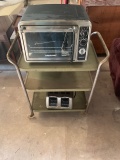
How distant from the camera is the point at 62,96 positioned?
111cm

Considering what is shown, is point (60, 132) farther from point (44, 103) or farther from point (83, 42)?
point (83, 42)

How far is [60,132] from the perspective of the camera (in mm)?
1165

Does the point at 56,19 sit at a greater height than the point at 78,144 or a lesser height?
greater

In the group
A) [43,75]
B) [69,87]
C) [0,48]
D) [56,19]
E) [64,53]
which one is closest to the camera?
[56,19]

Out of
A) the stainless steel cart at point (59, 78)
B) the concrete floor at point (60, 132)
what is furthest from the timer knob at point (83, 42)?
the concrete floor at point (60, 132)

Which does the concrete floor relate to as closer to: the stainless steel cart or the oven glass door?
the stainless steel cart

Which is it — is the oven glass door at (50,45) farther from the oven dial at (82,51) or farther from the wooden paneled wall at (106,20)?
the wooden paneled wall at (106,20)

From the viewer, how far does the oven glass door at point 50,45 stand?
0.78 m

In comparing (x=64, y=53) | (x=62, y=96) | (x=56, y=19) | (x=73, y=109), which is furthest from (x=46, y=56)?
(x=73, y=109)

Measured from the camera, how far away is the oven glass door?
0.78 meters

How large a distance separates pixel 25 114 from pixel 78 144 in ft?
1.60

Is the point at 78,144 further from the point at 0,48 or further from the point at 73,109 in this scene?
the point at 0,48

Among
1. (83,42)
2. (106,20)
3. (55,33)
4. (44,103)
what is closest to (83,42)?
(83,42)

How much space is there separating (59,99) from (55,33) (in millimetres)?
500
